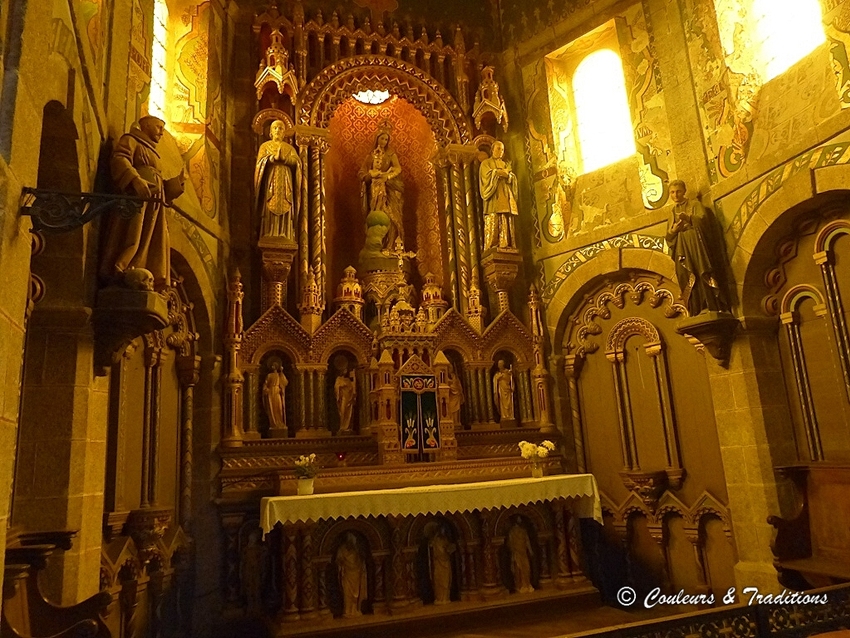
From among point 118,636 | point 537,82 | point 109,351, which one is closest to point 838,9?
point 537,82

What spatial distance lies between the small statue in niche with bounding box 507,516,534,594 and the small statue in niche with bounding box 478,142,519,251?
4.48 meters

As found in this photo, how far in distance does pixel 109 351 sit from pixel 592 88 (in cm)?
866

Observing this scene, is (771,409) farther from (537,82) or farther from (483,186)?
(537,82)

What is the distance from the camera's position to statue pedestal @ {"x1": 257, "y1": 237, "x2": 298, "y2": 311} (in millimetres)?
9062

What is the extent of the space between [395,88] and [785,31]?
5893 millimetres

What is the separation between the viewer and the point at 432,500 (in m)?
7.31

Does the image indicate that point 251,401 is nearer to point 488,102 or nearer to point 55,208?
point 55,208

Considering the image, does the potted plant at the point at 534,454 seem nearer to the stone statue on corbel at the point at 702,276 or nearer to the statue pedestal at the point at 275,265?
the stone statue on corbel at the point at 702,276

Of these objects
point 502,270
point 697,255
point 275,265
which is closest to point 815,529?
point 697,255

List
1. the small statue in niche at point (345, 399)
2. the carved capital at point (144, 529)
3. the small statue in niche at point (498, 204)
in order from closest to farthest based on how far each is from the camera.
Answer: the carved capital at point (144, 529) < the small statue in niche at point (345, 399) < the small statue in niche at point (498, 204)

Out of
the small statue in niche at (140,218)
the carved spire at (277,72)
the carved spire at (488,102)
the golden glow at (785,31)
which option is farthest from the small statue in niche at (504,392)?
the small statue in niche at (140,218)

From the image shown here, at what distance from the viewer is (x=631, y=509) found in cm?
880

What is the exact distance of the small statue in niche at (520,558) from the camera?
308 inches

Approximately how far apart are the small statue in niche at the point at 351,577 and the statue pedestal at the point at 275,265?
11.7 ft
